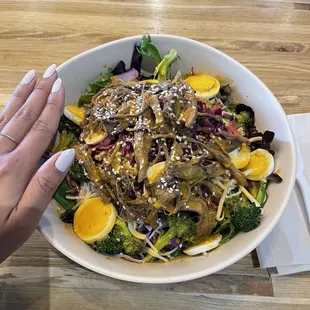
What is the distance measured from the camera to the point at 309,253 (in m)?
1.48

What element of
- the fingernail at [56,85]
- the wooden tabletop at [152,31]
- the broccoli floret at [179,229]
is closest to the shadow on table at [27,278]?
the wooden tabletop at [152,31]

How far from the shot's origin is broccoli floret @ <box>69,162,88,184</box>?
4.78 ft

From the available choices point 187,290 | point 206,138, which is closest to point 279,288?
point 187,290

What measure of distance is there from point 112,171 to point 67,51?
0.87 metres

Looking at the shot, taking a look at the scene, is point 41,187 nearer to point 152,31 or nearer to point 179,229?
point 179,229

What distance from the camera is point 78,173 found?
1461mm

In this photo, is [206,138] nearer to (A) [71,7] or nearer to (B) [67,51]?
(B) [67,51]

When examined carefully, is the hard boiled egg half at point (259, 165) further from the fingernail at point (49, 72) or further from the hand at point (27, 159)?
the fingernail at point (49, 72)

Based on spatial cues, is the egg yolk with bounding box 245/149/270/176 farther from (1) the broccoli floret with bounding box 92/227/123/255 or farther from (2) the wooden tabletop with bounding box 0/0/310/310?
(1) the broccoli floret with bounding box 92/227/123/255

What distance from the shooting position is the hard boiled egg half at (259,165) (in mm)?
1474

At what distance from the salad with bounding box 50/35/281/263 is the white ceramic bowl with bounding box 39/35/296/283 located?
1.5 inches

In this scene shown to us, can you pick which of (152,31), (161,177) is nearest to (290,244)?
(161,177)

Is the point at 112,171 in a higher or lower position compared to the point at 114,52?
lower

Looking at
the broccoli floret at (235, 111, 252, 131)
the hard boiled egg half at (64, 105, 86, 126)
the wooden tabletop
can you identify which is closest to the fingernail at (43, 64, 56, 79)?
the hard boiled egg half at (64, 105, 86, 126)
